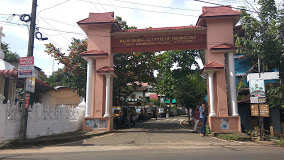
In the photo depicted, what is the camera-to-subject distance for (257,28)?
13.1 meters

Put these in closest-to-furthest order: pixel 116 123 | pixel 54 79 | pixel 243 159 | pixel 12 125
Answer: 1. pixel 243 159
2. pixel 12 125
3. pixel 116 123
4. pixel 54 79

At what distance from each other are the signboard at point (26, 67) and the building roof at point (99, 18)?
524 centimetres

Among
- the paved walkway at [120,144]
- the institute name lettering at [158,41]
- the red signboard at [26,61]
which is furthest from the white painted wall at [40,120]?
the institute name lettering at [158,41]

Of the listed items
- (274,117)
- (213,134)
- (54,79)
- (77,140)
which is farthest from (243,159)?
(54,79)

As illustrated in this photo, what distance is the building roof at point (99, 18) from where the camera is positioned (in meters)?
14.4

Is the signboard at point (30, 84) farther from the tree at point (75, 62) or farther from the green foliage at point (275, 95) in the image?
the green foliage at point (275, 95)

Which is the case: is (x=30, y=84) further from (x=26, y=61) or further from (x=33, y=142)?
(x=33, y=142)

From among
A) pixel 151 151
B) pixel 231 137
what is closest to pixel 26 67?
pixel 151 151

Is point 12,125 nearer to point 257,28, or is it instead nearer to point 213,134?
point 213,134

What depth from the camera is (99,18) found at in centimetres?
1484

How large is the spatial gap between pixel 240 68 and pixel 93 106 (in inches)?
504

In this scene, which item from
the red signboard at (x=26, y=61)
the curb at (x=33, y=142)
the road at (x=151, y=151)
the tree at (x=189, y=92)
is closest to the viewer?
the road at (x=151, y=151)

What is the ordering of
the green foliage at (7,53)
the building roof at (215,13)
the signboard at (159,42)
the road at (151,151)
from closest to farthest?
the road at (151,151) → the building roof at (215,13) → the signboard at (159,42) → the green foliage at (7,53)

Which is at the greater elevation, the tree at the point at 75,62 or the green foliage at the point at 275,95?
the tree at the point at 75,62
